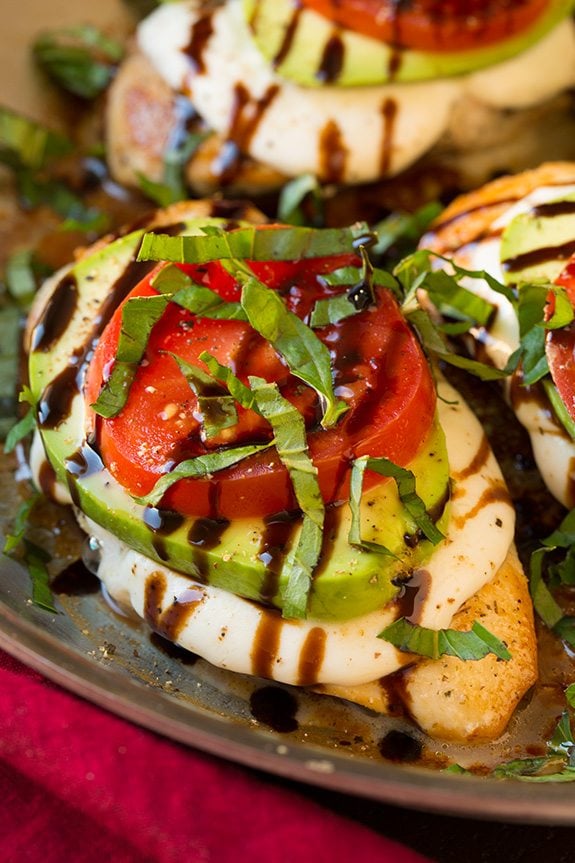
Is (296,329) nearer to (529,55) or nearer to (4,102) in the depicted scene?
(529,55)

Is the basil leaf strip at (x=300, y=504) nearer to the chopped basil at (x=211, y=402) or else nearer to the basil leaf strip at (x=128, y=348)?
the chopped basil at (x=211, y=402)

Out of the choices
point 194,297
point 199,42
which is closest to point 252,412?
point 194,297

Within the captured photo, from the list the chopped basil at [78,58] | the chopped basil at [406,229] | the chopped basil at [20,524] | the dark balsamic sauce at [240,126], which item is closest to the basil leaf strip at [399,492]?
the chopped basil at [20,524]

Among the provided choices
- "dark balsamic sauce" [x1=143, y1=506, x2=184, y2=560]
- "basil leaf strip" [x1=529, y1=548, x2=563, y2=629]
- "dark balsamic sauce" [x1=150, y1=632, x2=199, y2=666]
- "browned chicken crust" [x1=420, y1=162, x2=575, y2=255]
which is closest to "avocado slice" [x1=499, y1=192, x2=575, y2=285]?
"browned chicken crust" [x1=420, y1=162, x2=575, y2=255]

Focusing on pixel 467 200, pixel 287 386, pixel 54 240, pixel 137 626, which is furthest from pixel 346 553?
pixel 54 240

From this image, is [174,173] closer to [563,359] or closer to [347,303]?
[347,303]
